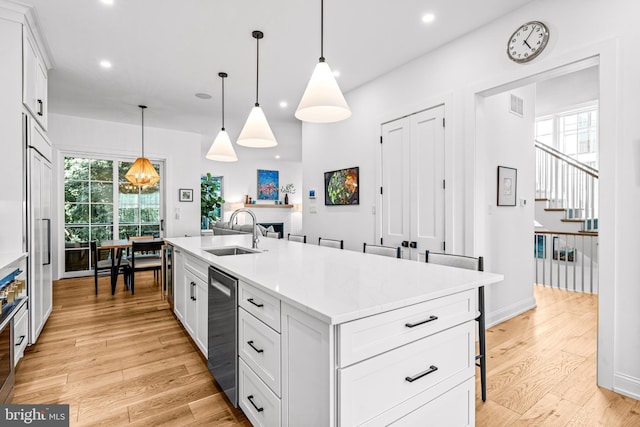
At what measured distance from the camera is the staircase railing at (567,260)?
4680mm

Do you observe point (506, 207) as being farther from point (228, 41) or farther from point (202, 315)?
point (228, 41)

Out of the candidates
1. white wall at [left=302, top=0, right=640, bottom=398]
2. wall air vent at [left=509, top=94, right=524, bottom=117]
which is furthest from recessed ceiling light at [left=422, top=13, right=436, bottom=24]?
wall air vent at [left=509, top=94, right=524, bottom=117]

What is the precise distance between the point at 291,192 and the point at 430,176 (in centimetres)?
Answer: 757

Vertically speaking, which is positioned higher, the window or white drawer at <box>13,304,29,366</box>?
the window

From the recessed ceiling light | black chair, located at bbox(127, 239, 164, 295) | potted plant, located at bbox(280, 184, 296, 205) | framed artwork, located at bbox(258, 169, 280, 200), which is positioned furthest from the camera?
potted plant, located at bbox(280, 184, 296, 205)

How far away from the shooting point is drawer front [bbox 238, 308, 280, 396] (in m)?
1.42

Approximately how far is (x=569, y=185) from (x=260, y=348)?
598 cm

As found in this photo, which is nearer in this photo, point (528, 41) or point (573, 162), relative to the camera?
point (528, 41)

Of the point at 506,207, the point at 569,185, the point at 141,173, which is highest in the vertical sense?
the point at 141,173

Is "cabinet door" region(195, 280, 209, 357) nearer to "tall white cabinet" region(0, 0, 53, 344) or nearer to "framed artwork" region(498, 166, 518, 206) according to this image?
"tall white cabinet" region(0, 0, 53, 344)

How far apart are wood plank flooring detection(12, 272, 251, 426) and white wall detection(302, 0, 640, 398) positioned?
2.38 m

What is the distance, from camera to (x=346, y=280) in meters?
1.58

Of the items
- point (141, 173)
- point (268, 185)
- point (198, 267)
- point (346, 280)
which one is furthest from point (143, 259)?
point (268, 185)

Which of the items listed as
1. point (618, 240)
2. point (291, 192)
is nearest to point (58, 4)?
point (618, 240)
